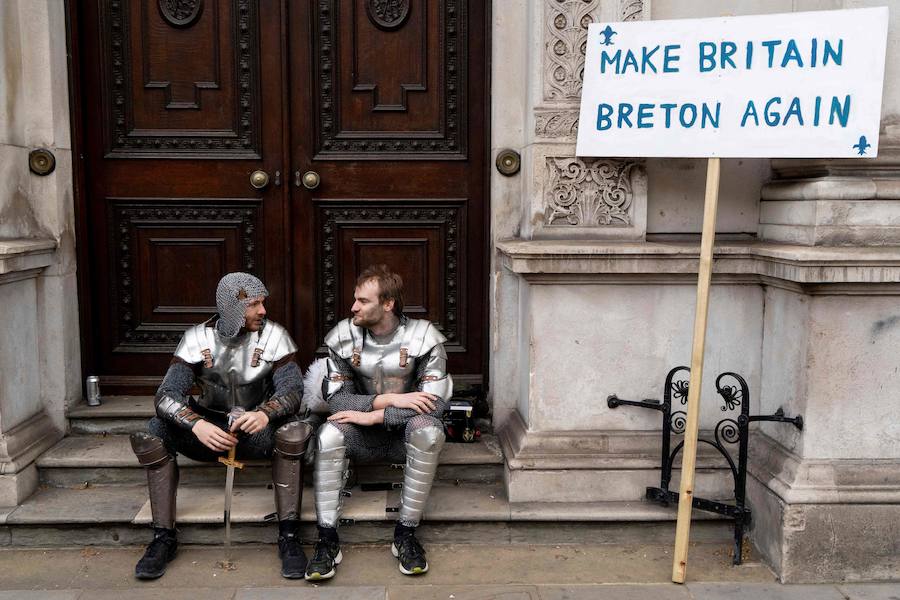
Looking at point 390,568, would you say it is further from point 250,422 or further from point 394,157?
point 394,157

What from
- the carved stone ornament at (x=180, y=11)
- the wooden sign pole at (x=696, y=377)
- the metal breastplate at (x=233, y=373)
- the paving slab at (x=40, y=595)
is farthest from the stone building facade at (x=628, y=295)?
the metal breastplate at (x=233, y=373)

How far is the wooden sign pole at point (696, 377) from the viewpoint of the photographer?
4254 millimetres

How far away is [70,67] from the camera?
17.2 ft

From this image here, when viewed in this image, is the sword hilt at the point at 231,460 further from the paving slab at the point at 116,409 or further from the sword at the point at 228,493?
the paving slab at the point at 116,409

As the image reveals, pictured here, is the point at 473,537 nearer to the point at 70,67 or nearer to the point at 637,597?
the point at 637,597

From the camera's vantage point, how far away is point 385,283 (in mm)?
4547

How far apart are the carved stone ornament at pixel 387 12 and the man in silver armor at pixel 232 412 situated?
1712mm

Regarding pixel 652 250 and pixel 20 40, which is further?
pixel 20 40

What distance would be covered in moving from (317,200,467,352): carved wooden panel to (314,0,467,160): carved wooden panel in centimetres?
32

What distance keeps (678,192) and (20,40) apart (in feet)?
11.7

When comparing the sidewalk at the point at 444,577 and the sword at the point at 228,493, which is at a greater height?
the sword at the point at 228,493

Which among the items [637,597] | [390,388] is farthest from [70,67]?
[637,597]

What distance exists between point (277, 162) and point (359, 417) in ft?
5.54

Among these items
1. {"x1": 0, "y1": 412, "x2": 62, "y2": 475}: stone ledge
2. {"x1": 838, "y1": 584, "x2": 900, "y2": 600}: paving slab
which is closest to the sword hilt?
{"x1": 0, "y1": 412, "x2": 62, "y2": 475}: stone ledge
